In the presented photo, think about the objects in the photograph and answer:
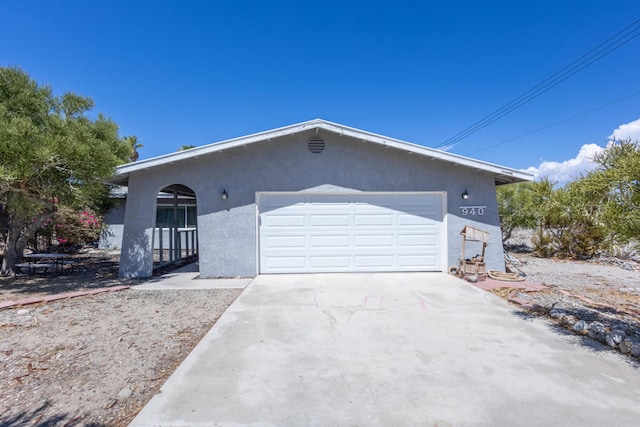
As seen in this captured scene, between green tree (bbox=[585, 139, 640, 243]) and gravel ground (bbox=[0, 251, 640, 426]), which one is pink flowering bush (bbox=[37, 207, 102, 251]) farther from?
green tree (bbox=[585, 139, 640, 243])

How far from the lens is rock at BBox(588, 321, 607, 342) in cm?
387

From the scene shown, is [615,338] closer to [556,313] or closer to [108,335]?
[556,313]

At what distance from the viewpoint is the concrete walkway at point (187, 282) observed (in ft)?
23.2

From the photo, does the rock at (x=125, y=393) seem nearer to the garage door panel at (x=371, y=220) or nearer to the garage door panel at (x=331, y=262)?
the garage door panel at (x=331, y=262)

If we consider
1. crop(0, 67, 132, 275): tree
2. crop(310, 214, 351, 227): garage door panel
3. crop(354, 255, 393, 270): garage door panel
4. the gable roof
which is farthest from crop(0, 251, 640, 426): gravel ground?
crop(354, 255, 393, 270): garage door panel

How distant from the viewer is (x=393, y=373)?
312 cm

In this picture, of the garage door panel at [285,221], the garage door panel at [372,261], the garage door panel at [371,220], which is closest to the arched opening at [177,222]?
the garage door panel at [285,221]

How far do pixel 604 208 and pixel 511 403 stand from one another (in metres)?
2.73

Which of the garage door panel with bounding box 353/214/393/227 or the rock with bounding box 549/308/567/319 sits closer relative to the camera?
the rock with bounding box 549/308/567/319

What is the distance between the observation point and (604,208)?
366 cm

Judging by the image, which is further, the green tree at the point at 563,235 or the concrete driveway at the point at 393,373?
the green tree at the point at 563,235

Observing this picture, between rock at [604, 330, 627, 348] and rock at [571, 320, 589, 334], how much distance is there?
1.03 feet

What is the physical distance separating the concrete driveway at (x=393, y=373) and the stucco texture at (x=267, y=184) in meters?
3.04

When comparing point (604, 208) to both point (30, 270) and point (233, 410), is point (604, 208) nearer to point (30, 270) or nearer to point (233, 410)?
point (233, 410)
